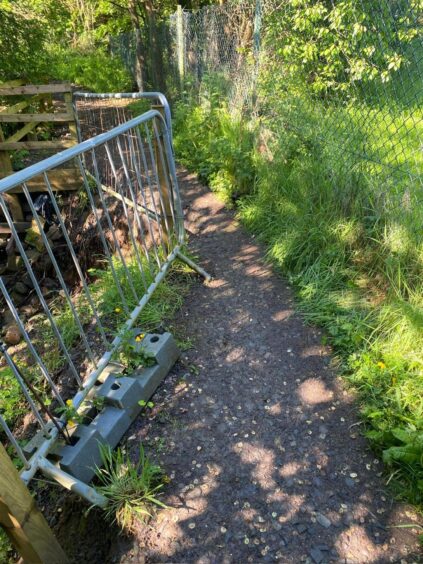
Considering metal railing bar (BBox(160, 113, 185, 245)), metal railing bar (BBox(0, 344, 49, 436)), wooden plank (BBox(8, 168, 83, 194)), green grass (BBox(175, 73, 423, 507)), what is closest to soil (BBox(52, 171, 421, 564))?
green grass (BBox(175, 73, 423, 507))

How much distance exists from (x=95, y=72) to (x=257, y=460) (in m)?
17.9

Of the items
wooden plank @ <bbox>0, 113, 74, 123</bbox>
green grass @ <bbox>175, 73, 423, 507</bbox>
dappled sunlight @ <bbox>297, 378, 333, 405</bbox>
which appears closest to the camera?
green grass @ <bbox>175, 73, 423, 507</bbox>

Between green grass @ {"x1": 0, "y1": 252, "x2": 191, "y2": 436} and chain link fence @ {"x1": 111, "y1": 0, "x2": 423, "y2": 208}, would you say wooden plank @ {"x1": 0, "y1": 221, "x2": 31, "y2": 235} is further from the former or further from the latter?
chain link fence @ {"x1": 111, "y1": 0, "x2": 423, "y2": 208}

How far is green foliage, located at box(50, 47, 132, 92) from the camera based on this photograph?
48.9ft

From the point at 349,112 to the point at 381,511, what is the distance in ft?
11.1

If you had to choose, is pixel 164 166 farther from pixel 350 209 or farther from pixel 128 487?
pixel 128 487

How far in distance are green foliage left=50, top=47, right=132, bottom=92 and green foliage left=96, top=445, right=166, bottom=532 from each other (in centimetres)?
1498

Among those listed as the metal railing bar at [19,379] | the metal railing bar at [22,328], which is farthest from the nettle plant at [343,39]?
the metal railing bar at [19,379]

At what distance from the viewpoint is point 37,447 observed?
80.8 inches

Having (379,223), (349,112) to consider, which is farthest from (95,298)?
(349,112)

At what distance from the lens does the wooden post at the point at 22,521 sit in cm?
156

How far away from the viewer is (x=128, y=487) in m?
2.12

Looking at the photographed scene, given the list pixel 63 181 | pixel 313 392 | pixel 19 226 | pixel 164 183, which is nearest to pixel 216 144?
pixel 164 183

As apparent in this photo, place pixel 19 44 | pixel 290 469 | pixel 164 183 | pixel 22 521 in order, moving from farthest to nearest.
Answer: pixel 19 44, pixel 164 183, pixel 290 469, pixel 22 521
